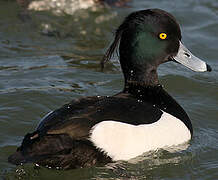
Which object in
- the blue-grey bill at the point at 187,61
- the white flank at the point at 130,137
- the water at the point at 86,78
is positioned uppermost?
the blue-grey bill at the point at 187,61

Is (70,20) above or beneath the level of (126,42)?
beneath

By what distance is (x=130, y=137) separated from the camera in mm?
4504

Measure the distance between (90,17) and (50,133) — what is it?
494cm

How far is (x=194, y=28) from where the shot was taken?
909cm

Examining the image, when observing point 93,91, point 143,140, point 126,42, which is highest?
point 126,42

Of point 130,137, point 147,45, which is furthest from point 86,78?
point 130,137

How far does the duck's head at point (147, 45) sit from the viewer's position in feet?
17.0

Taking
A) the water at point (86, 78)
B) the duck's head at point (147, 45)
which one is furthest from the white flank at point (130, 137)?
the duck's head at point (147, 45)

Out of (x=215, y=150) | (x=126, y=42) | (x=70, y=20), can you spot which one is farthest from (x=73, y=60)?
(x=215, y=150)

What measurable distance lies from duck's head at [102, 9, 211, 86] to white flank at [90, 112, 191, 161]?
675 millimetres

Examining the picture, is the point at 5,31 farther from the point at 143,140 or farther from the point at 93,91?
the point at 143,140

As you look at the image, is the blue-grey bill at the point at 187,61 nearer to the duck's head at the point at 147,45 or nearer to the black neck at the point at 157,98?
the duck's head at the point at 147,45

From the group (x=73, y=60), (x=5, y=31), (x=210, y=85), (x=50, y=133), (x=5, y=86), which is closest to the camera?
(x=50, y=133)

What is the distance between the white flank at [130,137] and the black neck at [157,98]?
0.27 m
